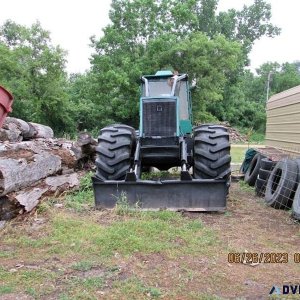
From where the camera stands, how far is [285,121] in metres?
8.74

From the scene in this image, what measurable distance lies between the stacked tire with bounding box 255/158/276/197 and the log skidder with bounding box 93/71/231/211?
174cm

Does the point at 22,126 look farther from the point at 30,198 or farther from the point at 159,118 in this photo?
the point at 159,118

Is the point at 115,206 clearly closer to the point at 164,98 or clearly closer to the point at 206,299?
the point at 164,98

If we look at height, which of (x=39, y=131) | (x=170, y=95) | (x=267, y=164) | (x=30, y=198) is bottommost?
(x=30, y=198)

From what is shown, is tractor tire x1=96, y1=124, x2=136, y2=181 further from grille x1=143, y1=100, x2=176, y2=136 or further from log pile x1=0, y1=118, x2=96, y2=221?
log pile x1=0, y1=118, x2=96, y2=221

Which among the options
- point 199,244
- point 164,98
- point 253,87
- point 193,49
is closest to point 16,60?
point 193,49

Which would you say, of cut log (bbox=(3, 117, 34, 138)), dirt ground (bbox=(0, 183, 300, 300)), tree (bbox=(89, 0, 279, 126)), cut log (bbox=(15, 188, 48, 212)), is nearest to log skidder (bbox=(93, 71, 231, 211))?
dirt ground (bbox=(0, 183, 300, 300))

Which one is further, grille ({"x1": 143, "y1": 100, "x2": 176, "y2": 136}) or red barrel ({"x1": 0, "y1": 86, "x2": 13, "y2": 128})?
grille ({"x1": 143, "y1": 100, "x2": 176, "y2": 136})

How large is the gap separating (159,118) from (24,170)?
222cm

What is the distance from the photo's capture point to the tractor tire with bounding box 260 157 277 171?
24.8 feet

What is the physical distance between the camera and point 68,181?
284 inches

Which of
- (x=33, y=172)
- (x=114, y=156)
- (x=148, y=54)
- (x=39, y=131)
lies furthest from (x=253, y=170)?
(x=148, y=54)

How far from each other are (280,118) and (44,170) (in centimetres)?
573

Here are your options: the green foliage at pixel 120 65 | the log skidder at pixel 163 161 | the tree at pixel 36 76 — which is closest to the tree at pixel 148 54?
the green foliage at pixel 120 65
